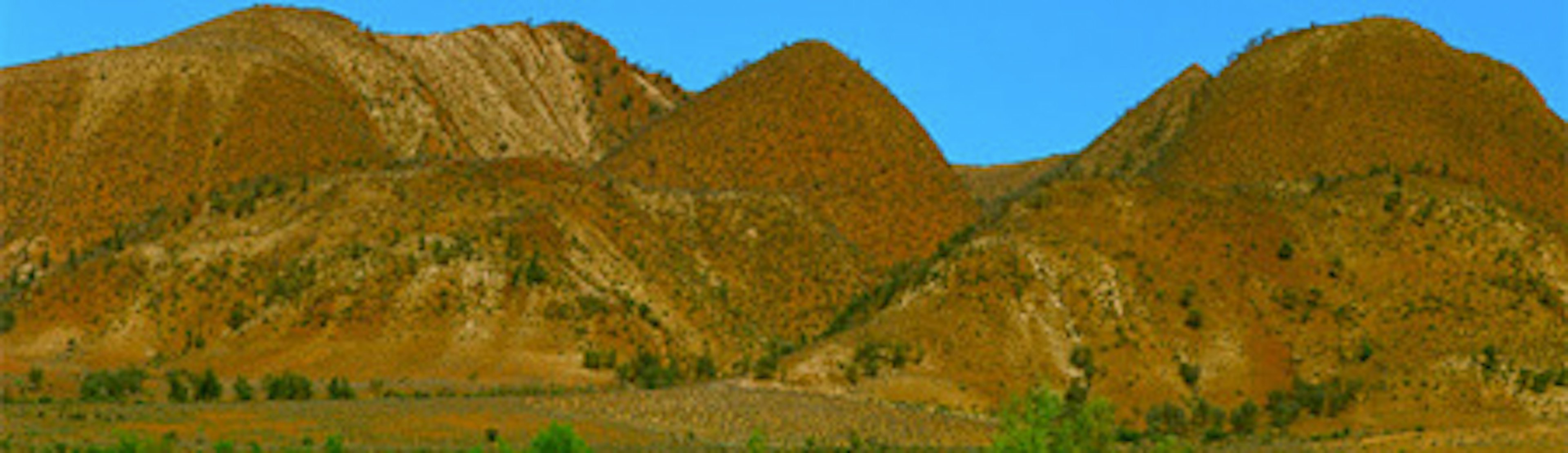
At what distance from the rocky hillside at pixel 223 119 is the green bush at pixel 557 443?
61.3m

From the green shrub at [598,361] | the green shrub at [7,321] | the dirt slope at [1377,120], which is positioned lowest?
the green shrub at [598,361]

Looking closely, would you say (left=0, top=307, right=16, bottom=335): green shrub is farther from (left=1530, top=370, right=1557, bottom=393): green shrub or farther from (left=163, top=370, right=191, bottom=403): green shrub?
(left=1530, top=370, right=1557, bottom=393): green shrub

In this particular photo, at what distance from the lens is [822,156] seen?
11762 centimetres

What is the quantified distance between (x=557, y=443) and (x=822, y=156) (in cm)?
7271

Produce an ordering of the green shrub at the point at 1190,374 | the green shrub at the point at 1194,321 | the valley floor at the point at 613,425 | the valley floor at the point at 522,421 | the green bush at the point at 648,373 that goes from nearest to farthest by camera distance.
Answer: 1. the valley floor at the point at 522,421
2. the valley floor at the point at 613,425
3. the green shrub at the point at 1190,374
4. the green bush at the point at 648,373
5. the green shrub at the point at 1194,321

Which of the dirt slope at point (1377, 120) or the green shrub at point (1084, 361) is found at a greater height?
the dirt slope at point (1377, 120)

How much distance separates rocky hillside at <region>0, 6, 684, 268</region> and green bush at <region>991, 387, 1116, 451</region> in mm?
65520

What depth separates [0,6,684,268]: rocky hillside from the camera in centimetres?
10962

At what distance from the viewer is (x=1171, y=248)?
285ft

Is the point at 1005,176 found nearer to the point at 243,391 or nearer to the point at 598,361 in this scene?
the point at 598,361

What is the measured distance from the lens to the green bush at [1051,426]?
41781 millimetres

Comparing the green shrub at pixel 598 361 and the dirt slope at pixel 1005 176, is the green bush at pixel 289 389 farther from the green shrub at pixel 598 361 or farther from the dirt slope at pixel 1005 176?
the dirt slope at pixel 1005 176

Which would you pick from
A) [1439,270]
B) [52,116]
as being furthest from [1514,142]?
[52,116]

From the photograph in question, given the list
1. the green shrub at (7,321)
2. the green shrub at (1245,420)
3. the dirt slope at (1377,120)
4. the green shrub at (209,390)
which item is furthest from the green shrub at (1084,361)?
the green shrub at (7,321)
